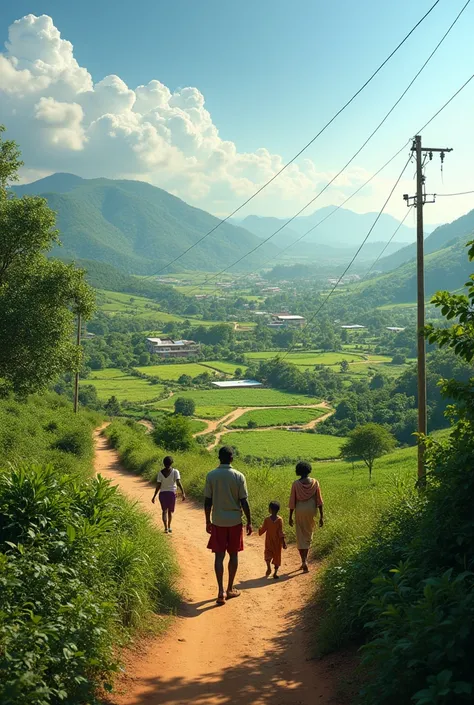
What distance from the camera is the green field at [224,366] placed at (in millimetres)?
104312

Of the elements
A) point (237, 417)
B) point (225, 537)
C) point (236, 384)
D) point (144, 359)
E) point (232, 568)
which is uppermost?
point (144, 359)

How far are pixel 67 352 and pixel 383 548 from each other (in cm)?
1166

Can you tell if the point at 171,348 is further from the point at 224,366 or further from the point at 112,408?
the point at 112,408

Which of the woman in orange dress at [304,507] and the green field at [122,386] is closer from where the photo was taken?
the woman in orange dress at [304,507]

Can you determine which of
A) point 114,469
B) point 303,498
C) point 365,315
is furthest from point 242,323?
point 303,498

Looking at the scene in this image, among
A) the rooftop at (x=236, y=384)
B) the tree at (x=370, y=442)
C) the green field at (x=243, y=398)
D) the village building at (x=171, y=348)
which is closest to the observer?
the tree at (x=370, y=442)

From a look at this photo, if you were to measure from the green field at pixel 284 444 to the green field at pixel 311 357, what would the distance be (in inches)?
1746

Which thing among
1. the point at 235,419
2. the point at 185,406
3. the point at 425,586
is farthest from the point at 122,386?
the point at 425,586

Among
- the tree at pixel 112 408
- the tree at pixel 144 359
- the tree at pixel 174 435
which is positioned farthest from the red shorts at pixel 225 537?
the tree at pixel 144 359

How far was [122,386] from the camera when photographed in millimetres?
84875

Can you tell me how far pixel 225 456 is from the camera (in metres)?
7.25

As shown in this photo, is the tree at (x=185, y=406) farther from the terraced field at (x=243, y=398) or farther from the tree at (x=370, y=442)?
the tree at (x=370, y=442)

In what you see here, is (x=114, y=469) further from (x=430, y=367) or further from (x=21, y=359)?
(x=430, y=367)

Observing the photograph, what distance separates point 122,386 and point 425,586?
272 ft
